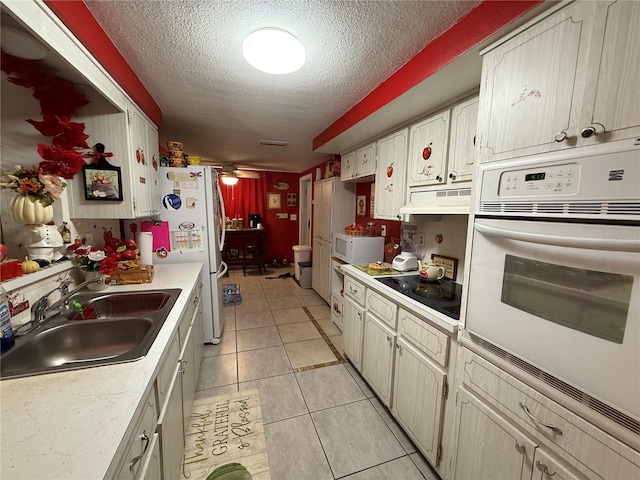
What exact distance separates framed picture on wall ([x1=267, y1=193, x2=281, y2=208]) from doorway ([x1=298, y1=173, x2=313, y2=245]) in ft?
1.74

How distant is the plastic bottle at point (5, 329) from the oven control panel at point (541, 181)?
75.1 inches

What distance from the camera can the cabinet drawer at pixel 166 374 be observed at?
0.98 meters

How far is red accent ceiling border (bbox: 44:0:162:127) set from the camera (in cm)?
94

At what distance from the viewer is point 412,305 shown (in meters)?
1.45

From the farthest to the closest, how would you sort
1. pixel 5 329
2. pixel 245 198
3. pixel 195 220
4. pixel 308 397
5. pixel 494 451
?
pixel 245 198
pixel 195 220
pixel 308 397
pixel 494 451
pixel 5 329

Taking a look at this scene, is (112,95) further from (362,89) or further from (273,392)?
(273,392)

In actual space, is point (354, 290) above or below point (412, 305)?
below

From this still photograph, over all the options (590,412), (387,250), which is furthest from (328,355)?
(590,412)

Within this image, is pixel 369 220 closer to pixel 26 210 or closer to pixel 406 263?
pixel 406 263

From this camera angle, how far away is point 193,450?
1492 millimetres

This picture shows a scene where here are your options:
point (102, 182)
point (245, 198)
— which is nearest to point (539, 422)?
point (102, 182)

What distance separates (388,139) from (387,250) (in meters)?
1.07

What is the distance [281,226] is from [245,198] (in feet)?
3.31

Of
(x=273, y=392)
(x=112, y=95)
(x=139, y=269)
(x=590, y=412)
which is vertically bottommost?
(x=273, y=392)
